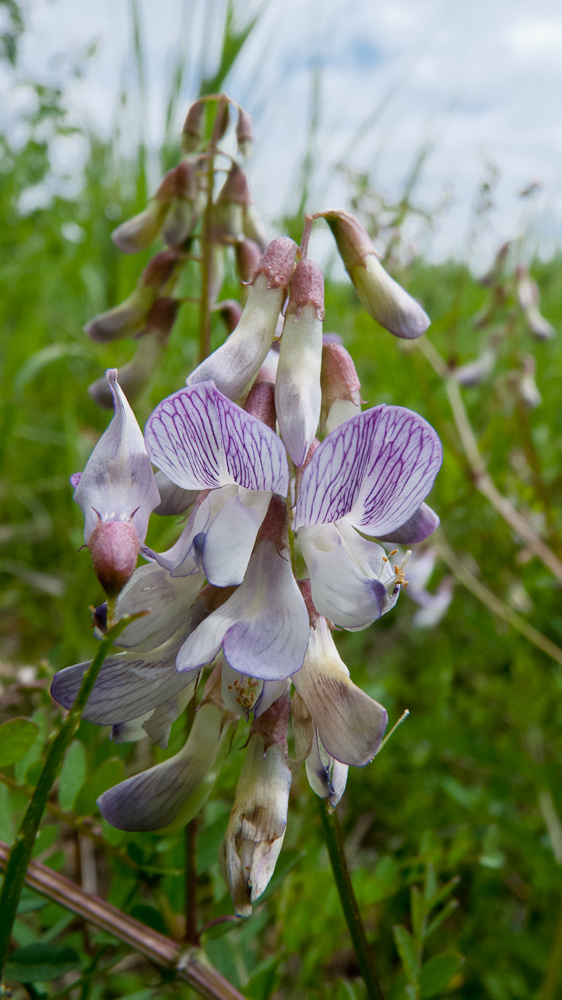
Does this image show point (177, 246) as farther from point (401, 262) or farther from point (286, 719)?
point (401, 262)

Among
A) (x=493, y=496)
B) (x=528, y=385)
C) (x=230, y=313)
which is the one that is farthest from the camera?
(x=528, y=385)

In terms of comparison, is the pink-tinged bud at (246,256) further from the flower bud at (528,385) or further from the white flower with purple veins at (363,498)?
the flower bud at (528,385)

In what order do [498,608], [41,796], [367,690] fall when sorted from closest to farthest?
[41,796]
[367,690]
[498,608]

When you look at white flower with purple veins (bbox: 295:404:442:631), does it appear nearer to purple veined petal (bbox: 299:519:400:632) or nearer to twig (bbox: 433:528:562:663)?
purple veined petal (bbox: 299:519:400:632)

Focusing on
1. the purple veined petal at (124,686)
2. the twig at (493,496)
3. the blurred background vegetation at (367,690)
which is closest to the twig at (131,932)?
the blurred background vegetation at (367,690)

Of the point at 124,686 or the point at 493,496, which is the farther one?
the point at 493,496

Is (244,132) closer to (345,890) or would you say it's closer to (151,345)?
(151,345)

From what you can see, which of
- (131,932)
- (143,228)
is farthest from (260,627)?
(143,228)
